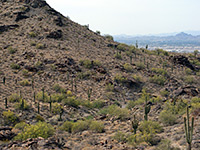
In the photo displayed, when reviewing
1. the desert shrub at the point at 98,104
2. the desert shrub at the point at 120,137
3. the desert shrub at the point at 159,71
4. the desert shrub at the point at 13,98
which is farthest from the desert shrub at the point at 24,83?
the desert shrub at the point at 159,71

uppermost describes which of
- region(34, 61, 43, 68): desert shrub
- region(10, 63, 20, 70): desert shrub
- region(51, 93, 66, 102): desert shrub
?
region(34, 61, 43, 68): desert shrub

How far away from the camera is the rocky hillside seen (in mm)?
13312

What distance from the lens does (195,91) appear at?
74.9ft

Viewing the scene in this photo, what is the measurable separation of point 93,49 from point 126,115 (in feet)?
82.5

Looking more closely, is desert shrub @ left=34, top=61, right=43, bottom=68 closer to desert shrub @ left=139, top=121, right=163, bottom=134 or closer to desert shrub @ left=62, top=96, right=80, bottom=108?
desert shrub @ left=62, top=96, right=80, bottom=108

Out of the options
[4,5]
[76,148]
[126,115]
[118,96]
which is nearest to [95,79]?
[118,96]

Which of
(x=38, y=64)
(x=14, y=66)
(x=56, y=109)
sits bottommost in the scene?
(x=56, y=109)

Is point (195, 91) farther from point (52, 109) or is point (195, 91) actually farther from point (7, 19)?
point (7, 19)

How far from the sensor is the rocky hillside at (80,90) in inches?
524

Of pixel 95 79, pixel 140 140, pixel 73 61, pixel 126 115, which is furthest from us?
pixel 73 61

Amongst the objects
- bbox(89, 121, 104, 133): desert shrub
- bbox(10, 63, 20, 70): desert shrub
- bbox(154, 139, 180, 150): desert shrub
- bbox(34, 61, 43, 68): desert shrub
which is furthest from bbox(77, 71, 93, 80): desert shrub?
bbox(154, 139, 180, 150): desert shrub

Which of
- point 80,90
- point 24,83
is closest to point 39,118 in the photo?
point 24,83

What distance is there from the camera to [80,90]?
27547 millimetres

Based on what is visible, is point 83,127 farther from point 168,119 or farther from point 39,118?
point 168,119
